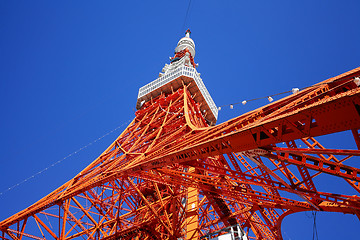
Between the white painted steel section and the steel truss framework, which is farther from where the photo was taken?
the white painted steel section

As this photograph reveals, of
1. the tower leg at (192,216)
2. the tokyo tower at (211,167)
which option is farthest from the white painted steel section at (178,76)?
the tower leg at (192,216)

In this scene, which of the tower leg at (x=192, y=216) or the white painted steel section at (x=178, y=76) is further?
the white painted steel section at (x=178, y=76)

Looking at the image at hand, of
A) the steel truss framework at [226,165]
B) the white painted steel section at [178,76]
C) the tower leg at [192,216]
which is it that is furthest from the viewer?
the white painted steel section at [178,76]

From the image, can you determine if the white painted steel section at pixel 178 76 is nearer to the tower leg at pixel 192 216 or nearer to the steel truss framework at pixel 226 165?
the steel truss framework at pixel 226 165

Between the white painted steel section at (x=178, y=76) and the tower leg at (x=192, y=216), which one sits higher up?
the white painted steel section at (x=178, y=76)

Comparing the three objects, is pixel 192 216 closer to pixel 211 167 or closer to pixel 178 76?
pixel 211 167

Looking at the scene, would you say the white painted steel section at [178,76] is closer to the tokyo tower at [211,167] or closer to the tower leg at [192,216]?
the tokyo tower at [211,167]

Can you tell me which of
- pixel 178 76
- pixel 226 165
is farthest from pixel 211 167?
pixel 178 76

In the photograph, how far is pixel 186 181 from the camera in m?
11.8

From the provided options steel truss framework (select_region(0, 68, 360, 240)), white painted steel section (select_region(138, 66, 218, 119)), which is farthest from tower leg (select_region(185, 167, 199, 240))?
white painted steel section (select_region(138, 66, 218, 119))

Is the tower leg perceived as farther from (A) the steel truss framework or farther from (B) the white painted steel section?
(B) the white painted steel section

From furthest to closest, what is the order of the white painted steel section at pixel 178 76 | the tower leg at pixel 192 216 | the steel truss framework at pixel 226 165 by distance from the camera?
the white painted steel section at pixel 178 76
the tower leg at pixel 192 216
the steel truss framework at pixel 226 165

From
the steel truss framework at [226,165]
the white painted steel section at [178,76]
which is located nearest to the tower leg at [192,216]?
the steel truss framework at [226,165]

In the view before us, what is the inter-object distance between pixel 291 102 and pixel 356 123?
1980 millimetres
